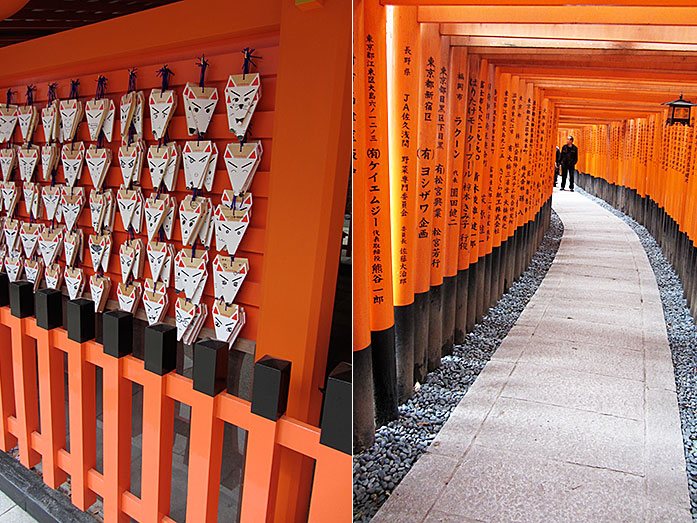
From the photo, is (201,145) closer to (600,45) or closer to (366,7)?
(366,7)

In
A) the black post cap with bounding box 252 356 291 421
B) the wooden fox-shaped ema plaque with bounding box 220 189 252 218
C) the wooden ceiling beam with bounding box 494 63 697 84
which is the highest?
the wooden ceiling beam with bounding box 494 63 697 84

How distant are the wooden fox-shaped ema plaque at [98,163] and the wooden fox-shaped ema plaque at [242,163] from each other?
863 millimetres

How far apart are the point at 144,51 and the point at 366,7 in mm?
1091

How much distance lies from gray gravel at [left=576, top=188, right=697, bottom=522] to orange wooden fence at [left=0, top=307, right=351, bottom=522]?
2.22 metres

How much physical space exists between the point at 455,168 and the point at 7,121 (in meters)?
3.01

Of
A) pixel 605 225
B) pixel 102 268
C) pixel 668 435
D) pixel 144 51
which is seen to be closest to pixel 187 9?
pixel 144 51

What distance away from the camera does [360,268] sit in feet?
9.73

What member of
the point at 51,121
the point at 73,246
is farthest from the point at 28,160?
the point at 73,246

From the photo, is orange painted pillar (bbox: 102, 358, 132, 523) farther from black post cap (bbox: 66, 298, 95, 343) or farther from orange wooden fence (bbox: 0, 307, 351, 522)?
black post cap (bbox: 66, 298, 95, 343)

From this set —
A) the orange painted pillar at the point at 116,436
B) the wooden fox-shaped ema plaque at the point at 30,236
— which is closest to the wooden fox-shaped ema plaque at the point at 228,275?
the orange painted pillar at the point at 116,436

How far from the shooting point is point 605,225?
44.5 feet

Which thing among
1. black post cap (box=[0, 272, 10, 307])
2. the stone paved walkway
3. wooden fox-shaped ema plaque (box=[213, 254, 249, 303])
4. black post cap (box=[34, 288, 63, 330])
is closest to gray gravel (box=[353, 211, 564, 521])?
the stone paved walkway

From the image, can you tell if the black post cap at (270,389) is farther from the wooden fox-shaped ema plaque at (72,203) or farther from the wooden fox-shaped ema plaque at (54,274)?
the wooden fox-shaped ema plaque at (54,274)

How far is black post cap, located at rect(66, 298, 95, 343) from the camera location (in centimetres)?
212
